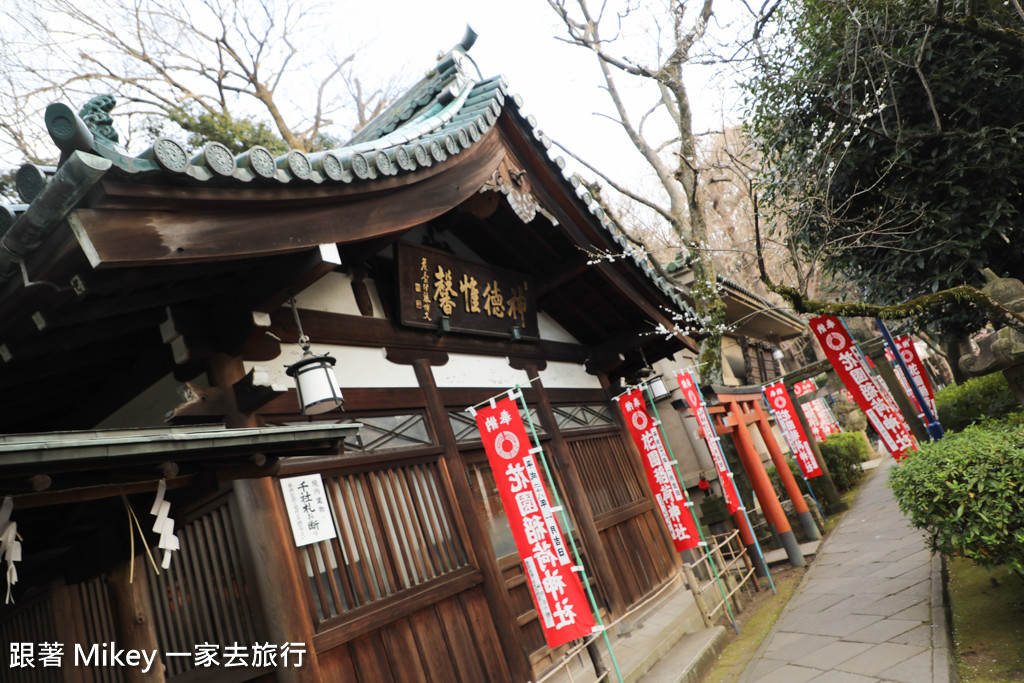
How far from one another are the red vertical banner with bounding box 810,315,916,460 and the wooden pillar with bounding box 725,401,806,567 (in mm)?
3268

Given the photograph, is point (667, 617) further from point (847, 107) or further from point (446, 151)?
point (847, 107)

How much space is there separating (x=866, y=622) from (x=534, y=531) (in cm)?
521

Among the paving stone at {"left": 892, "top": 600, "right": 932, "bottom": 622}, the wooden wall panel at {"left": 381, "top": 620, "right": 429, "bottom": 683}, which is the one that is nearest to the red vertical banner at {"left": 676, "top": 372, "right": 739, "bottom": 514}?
the paving stone at {"left": 892, "top": 600, "right": 932, "bottom": 622}

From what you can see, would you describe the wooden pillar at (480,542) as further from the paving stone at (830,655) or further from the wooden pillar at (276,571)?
the paving stone at (830,655)

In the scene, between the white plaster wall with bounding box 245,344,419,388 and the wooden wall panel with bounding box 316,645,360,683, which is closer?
the wooden wall panel with bounding box 316,645,360,683

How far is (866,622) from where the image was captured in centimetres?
863

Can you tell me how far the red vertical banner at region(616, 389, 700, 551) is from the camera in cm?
1004

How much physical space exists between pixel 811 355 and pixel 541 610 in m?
36.2

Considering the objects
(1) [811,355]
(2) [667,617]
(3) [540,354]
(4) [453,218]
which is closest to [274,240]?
(4) [453,218]

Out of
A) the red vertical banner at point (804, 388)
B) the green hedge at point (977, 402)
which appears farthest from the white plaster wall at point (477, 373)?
the red vertical banner at point (804, 388)

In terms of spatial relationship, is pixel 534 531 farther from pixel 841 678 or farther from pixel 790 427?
pixel 790 427

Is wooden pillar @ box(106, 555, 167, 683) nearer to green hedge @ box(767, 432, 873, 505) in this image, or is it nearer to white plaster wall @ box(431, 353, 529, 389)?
white plaster wall @ box(431, 353, 529, 389)

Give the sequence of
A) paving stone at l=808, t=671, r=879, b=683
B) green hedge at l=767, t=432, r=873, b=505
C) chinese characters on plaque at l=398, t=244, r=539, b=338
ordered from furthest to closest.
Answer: green hedge at l=767, t=432, r=873, b=505, chinese characters on plaque at l=398, t=244, r=539, b=338, paving stone at l=808, t=671, r=879, b=683

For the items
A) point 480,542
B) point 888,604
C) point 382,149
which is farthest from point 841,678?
point 382,149
